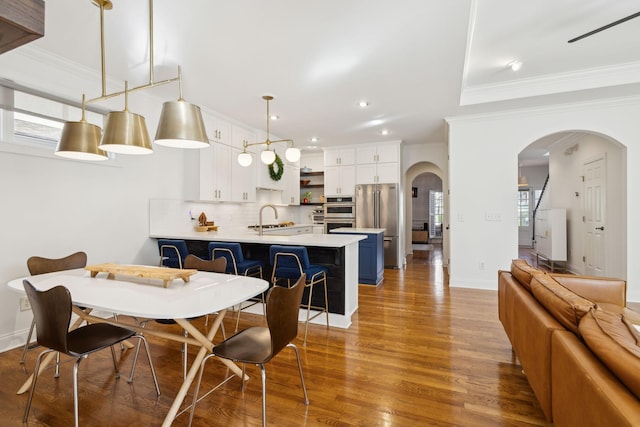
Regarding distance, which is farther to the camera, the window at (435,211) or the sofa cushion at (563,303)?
the window at (435,211)

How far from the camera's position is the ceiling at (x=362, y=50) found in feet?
7.74

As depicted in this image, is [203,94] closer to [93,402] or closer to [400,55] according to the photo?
[400,55]

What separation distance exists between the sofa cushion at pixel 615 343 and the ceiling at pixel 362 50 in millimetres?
2173

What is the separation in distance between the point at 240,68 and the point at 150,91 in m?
1.49

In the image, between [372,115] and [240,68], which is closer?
[240,68]

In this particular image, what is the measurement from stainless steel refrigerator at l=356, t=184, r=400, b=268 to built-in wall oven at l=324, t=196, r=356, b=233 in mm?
207

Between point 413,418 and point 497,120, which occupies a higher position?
point 497,120

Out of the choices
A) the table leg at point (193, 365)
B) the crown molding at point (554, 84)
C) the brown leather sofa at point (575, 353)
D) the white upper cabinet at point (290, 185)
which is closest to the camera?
the brown leather sofa at point (575, 353)

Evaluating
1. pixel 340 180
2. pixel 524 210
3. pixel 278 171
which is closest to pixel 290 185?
pixel 278 171

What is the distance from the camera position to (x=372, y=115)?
4.79 m

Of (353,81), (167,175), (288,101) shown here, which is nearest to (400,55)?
(353,81)

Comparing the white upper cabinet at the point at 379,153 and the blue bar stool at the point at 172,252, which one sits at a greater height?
the white upper cabinet at the point at 379,153

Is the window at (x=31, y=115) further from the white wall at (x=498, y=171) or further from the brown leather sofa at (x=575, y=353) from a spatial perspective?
the white wall at (x=498, y=171)

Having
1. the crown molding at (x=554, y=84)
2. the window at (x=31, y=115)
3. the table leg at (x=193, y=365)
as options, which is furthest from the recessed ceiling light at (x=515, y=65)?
the window at (x=31, y=115)
